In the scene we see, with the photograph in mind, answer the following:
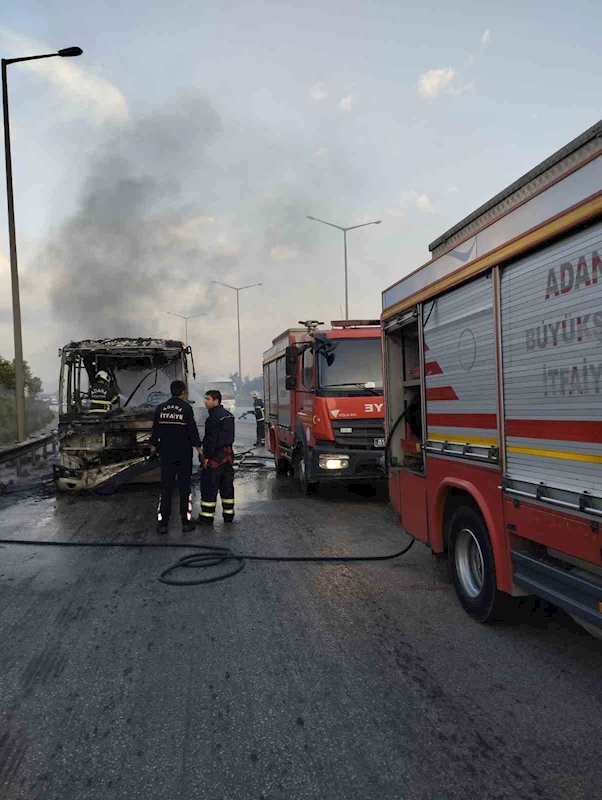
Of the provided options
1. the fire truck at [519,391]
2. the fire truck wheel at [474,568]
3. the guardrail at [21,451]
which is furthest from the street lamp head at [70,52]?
the fire truck wheel at [474,568]

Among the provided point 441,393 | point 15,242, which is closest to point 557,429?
point 441,393

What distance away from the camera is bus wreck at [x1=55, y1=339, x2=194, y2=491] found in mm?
10039

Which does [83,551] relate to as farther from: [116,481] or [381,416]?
[381,416]

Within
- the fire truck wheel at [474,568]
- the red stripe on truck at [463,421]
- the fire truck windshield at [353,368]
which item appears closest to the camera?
the red stripe on truck at [463,421]

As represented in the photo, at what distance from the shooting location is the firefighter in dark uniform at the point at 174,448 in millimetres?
7262

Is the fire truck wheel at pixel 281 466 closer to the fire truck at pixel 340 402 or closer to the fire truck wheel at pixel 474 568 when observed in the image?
A: the fire truck at pixel 340 402

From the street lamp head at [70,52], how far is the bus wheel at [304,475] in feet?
32.2

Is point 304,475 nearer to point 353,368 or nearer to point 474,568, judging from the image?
point 353,368

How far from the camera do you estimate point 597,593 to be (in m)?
2.87

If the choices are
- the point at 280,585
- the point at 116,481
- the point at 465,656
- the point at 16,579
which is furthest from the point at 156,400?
the point at 465,656

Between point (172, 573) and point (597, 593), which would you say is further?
point (172, 573)

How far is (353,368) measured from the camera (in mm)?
8898

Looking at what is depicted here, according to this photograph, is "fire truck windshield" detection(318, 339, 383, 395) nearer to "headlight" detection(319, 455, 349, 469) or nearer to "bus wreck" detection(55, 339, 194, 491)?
"headlight" detection(319, 455, 349, 469)

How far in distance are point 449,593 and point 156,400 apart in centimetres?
811
